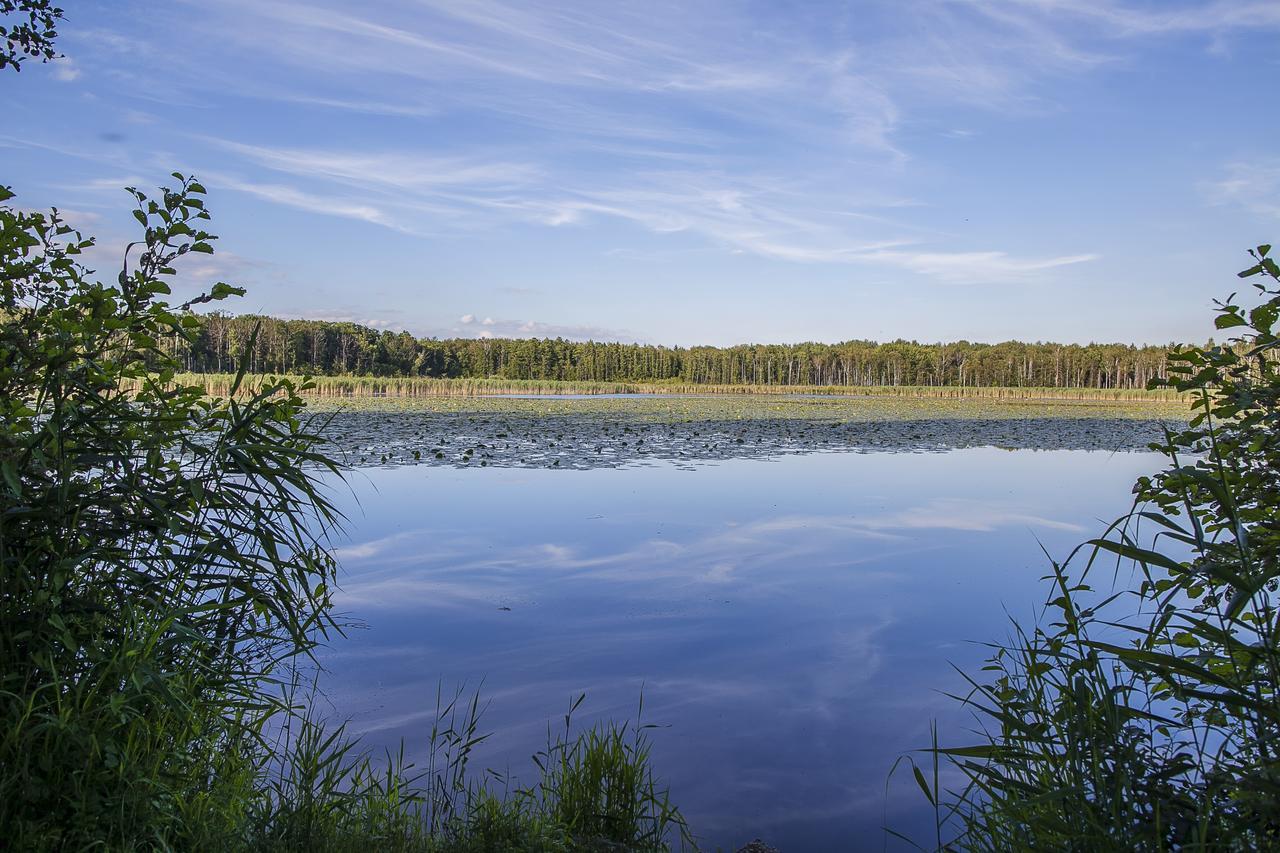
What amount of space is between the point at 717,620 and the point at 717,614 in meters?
0.14

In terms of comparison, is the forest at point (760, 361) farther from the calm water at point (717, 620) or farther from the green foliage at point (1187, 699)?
the green foliage at point (1187, 699)

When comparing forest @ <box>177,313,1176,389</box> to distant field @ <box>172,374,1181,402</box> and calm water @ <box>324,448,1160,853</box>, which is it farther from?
calm water @ <box>324,448,1160,853</box>

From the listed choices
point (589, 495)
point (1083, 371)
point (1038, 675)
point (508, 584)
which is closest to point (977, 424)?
point (589, 495)

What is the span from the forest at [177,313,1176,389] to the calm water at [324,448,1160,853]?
3015 inches

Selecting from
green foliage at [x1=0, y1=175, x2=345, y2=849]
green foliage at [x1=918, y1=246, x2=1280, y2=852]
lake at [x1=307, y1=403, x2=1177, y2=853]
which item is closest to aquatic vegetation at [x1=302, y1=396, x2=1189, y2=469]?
lake at [x1=307, y1=403, x2=1177, y2=853]

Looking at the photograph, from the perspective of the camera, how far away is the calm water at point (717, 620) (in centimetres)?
398

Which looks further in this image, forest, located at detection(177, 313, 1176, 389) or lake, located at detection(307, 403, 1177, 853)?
forest, located at detection(177, 313, 1176, 389)

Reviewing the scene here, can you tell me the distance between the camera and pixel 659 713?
4508mm

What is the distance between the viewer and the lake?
3990 mm

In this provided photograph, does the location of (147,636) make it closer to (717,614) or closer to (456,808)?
(456,808)

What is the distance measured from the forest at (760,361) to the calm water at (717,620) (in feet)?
251

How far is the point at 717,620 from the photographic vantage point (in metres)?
6.12

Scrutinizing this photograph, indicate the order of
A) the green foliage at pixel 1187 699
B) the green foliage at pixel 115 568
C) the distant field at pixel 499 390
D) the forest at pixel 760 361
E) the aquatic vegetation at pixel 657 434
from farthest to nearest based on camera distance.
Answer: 1. the forest at pixel 760 361
2. the distant field at pixel 499 390
3. the aquatic vegetation at pixel 657 434
4. the green foliage at pixel 115 568
5. the green foliage at pixel 1187 699

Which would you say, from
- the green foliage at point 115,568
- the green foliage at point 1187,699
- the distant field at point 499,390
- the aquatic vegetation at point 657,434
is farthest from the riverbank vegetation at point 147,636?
the distant field at point 499,390
